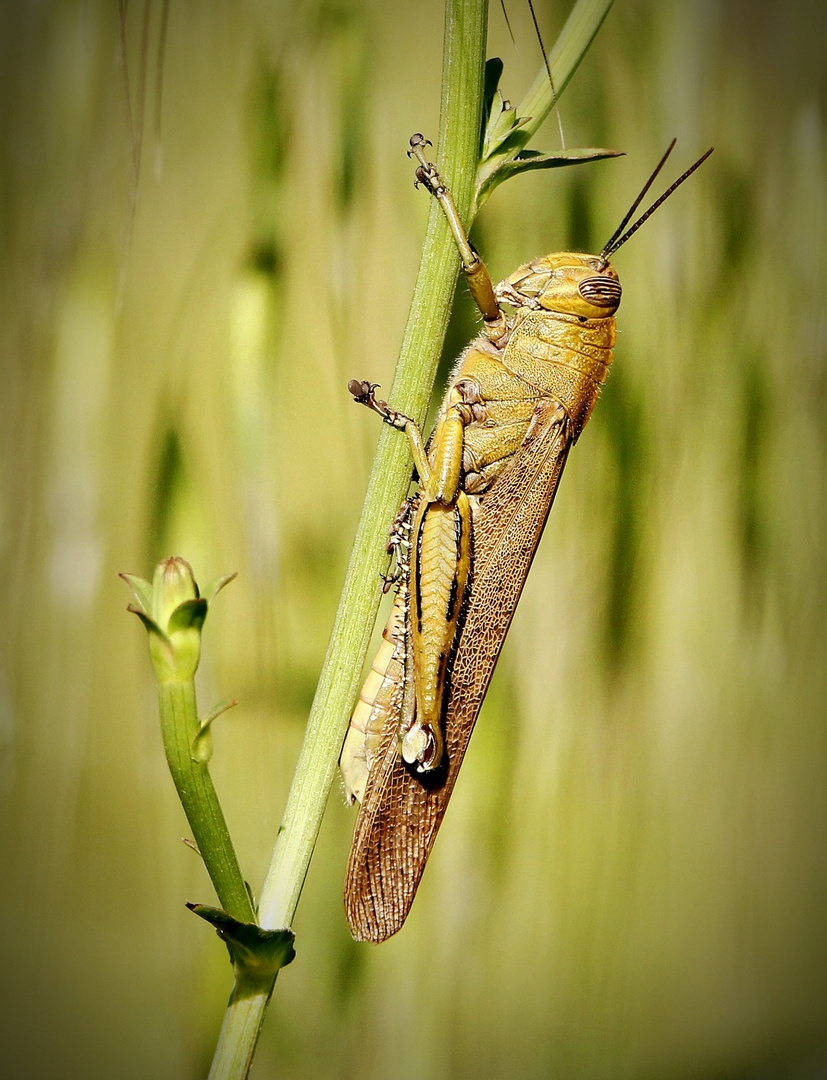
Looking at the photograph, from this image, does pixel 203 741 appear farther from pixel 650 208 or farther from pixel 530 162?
pixel 650 208

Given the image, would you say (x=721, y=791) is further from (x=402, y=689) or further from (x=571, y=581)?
(x=402, y=689)

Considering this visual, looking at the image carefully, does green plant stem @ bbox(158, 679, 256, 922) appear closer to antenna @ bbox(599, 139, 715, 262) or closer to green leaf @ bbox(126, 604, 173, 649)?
green leaf @ bbox(126, 604, 173, 649)

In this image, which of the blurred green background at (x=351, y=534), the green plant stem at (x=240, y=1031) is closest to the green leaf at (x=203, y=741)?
the green plant stem at (x=240, y=1031)

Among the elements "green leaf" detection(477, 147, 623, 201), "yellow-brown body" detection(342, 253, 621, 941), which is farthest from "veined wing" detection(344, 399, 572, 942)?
"green leaf" detection(477, 147, 623, 201)

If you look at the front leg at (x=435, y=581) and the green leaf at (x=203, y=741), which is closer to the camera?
the green leaf at (x=203, y=741)

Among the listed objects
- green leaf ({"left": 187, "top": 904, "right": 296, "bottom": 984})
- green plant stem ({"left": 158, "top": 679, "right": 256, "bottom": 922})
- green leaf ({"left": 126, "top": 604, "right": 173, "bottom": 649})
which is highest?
green leaf ({"left": 126, "top": 604, "right": 173, "bottom": 649})

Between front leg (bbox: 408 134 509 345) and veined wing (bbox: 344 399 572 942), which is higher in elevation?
front leg (bbox: 408 134 509 345)

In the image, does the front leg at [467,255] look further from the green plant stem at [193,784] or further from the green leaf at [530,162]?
the green plant stem at [193,784]

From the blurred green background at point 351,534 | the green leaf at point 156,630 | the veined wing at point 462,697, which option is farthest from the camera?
the blurred green background at point 351,534
